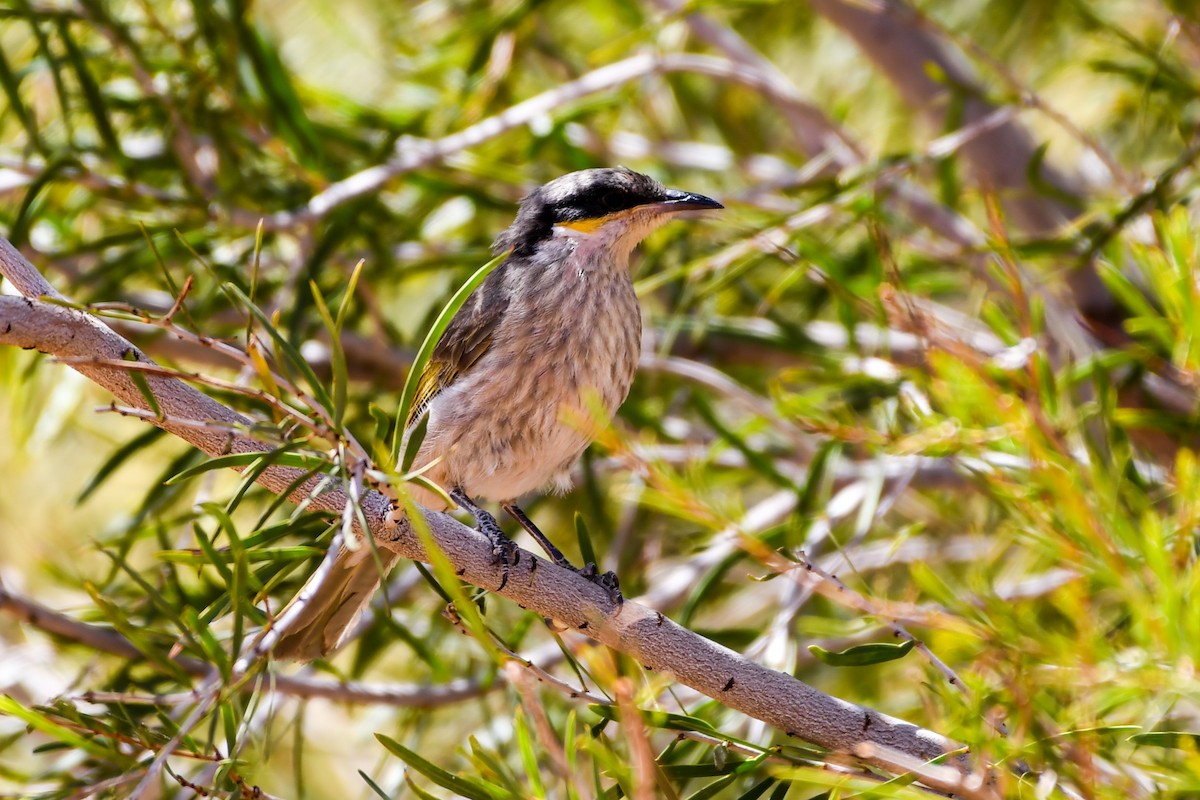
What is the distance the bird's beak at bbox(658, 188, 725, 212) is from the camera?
2718 mm

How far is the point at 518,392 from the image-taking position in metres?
2.53

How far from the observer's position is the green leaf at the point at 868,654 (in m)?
1.61

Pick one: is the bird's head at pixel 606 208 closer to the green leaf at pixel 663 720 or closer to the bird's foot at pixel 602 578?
the bird's foot at pixel 602 578

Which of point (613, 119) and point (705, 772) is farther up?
point (613, 119)

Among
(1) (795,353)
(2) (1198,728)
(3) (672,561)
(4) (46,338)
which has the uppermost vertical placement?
(4) (46,338)

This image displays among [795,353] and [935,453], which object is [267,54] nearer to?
[795,353]

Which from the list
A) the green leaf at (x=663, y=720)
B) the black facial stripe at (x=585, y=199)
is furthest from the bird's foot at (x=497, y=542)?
the black facial stripe at (x=585, y=199)

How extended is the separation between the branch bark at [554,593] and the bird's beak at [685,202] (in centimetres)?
116

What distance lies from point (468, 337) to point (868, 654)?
1336mm

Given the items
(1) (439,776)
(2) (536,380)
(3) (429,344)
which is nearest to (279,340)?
(3) (429,344)

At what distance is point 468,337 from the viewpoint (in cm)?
270

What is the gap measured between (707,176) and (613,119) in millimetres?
468

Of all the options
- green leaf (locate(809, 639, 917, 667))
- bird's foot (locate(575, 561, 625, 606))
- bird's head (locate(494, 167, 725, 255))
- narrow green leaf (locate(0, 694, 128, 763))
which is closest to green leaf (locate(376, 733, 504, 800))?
narrow green leaf (locate(0, 694, 128, 763))

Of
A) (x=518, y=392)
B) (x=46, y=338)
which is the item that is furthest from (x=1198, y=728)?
(x=46, y=338)
